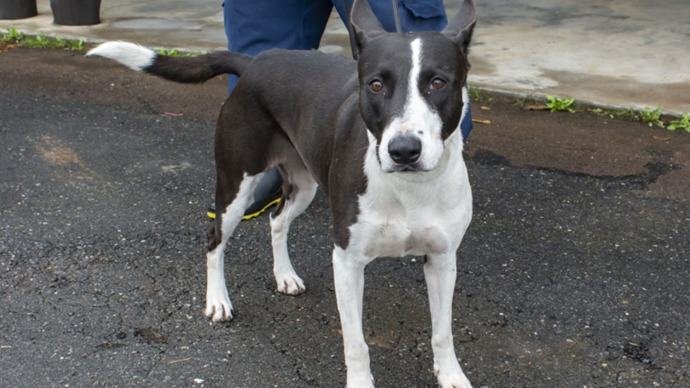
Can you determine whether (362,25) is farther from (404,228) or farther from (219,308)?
(219,308)

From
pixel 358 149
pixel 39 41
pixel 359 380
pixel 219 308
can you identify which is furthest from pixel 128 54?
pixel 39 41

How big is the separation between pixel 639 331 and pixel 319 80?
172 centimetres

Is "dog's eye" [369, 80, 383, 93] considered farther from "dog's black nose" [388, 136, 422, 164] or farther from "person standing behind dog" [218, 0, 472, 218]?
"person standing behind dog" [218, 0, 472, 218]

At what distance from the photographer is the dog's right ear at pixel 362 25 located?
3.07 metres

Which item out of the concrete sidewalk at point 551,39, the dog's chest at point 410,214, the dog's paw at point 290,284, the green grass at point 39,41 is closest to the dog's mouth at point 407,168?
the dog's chest at point 410,214

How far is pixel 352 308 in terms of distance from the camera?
326 centimetres

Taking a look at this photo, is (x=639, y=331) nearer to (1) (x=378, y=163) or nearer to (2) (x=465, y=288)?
(2) (x=465, y=288)

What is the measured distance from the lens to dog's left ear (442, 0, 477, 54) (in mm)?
3002

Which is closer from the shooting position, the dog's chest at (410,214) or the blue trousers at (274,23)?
the dog's chest at (410,214)

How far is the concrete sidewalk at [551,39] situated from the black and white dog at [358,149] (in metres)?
3.44

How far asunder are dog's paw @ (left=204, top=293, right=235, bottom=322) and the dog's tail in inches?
39.2

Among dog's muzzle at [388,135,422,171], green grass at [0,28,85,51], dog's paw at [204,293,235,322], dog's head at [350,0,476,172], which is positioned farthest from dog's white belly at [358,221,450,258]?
green grass at [0,28,85,51]

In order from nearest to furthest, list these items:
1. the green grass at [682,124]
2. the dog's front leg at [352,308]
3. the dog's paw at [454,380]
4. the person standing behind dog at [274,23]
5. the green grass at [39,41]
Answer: the dog's front leg at [352,308], the dog's paw at [454,380], the person standing behind dog at [274,23], the green grass at [682,124], the green grass at [39,41]

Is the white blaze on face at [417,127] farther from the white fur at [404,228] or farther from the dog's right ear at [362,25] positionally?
the dog's right ear at [362,25]
